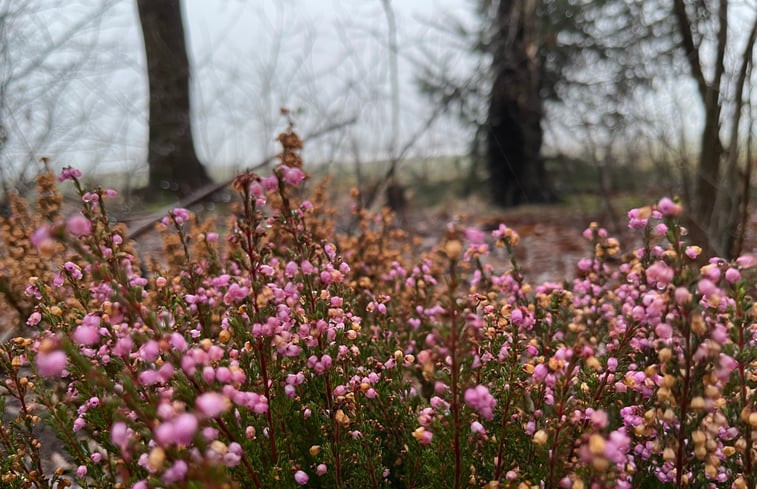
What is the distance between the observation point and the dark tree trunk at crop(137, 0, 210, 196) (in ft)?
33.4

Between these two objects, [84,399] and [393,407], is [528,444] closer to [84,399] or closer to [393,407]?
[393,407]

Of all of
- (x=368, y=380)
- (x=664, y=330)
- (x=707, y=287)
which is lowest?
(x=368, y=380)

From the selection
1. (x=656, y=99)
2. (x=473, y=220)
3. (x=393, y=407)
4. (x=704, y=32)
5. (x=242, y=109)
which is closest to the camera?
(x=393, y=407)

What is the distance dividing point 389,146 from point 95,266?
6883 millimetres

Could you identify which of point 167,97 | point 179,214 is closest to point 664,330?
point 179,214

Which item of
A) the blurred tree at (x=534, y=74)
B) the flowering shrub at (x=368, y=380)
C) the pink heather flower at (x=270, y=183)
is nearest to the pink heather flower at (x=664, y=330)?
the flowering shrub at (x=368, y=380)

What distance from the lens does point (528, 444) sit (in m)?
1.57

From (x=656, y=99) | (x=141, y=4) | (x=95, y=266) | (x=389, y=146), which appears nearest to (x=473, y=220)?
(x=389, y=146)

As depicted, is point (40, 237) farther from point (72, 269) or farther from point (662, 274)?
point (662, 274)

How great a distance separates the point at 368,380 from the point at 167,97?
A: 34.0ft

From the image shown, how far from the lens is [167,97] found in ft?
34.0

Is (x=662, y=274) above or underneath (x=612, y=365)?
above

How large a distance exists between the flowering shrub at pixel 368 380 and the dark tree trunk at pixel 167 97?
9.19 metres

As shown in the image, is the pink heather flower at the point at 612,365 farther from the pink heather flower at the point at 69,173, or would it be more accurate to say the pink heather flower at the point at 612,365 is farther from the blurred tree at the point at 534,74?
the blurred tree at the point at 534,74
